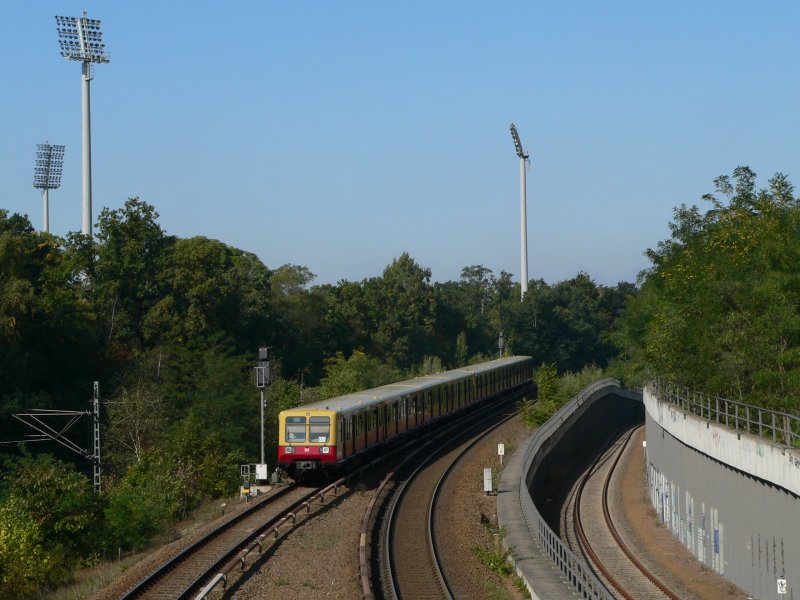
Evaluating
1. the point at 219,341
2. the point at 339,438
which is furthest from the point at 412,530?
the point at 219,341

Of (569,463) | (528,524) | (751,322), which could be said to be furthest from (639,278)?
(528,524)

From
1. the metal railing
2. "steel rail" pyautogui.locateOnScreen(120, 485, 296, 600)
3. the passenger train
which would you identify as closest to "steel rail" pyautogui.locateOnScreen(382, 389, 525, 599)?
the passenger train

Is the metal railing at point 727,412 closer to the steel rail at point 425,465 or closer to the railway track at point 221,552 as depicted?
the steel rail at point 425,465

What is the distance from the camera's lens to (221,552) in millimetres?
20688

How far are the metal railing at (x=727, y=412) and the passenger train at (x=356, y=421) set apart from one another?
933cm

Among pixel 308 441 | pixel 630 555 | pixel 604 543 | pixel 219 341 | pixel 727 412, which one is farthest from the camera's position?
pixel 219 341

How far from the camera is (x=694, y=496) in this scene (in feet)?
91.9

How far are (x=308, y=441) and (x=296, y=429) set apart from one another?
0.59 m

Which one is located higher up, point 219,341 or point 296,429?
point 219,341

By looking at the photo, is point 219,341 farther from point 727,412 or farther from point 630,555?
point 727,412

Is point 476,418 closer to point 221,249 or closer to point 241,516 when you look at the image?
point 221,249

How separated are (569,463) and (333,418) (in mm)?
19392

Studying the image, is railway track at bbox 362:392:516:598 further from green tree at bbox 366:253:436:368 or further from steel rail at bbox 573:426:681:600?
green tree at bbox 366:253:436:368

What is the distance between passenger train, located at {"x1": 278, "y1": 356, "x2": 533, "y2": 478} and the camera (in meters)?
29.6
